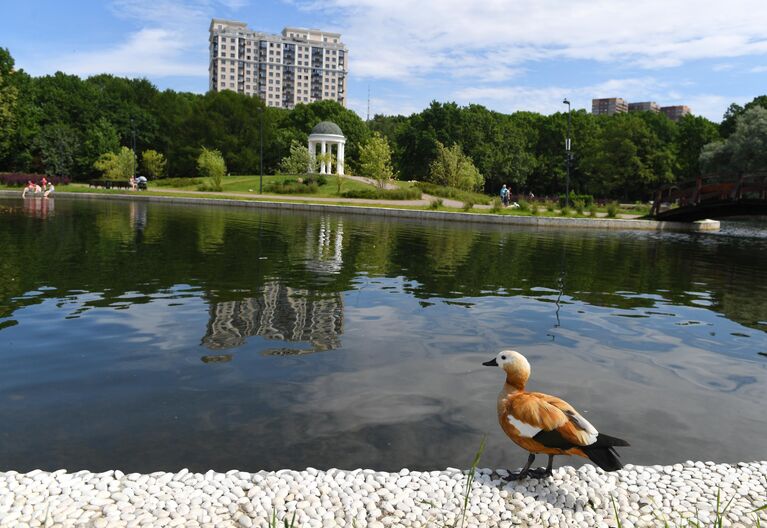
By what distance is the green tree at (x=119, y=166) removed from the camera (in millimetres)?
64812

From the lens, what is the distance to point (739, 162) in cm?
4934

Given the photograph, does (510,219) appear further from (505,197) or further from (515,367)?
(515,367)

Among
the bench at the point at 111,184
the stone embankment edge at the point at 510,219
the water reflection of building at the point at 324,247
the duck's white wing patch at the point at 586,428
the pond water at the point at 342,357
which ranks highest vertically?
the bench at the point at 111,184

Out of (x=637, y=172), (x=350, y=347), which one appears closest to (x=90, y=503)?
(x=350, y=347)

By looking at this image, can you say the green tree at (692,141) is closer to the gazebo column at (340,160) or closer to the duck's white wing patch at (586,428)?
the gazebo column at (340,160)

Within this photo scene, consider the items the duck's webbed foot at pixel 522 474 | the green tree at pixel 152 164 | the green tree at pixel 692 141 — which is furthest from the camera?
the green tree at pixel 152 164

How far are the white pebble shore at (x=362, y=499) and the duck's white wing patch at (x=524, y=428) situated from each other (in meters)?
0.39

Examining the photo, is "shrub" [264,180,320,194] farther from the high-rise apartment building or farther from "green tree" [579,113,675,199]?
the high-rise apartment building

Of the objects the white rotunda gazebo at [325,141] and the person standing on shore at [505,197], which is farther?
the white rotunda gazebo at [325,141]

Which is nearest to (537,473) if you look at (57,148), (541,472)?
(541,472)

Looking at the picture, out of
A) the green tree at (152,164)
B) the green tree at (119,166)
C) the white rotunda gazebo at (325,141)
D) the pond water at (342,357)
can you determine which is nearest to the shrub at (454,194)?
the white rotunda gazebo at (325,141)

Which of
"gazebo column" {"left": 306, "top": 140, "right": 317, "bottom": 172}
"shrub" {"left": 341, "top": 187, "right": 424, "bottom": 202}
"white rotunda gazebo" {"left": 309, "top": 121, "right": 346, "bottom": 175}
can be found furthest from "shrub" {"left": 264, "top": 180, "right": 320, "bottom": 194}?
"white rotunda gazebo" {"left": 309, "top": 121, "right": 346, "bottom": 175}

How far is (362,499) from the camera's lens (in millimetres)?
3908

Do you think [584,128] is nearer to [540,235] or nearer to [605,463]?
[540,235]
